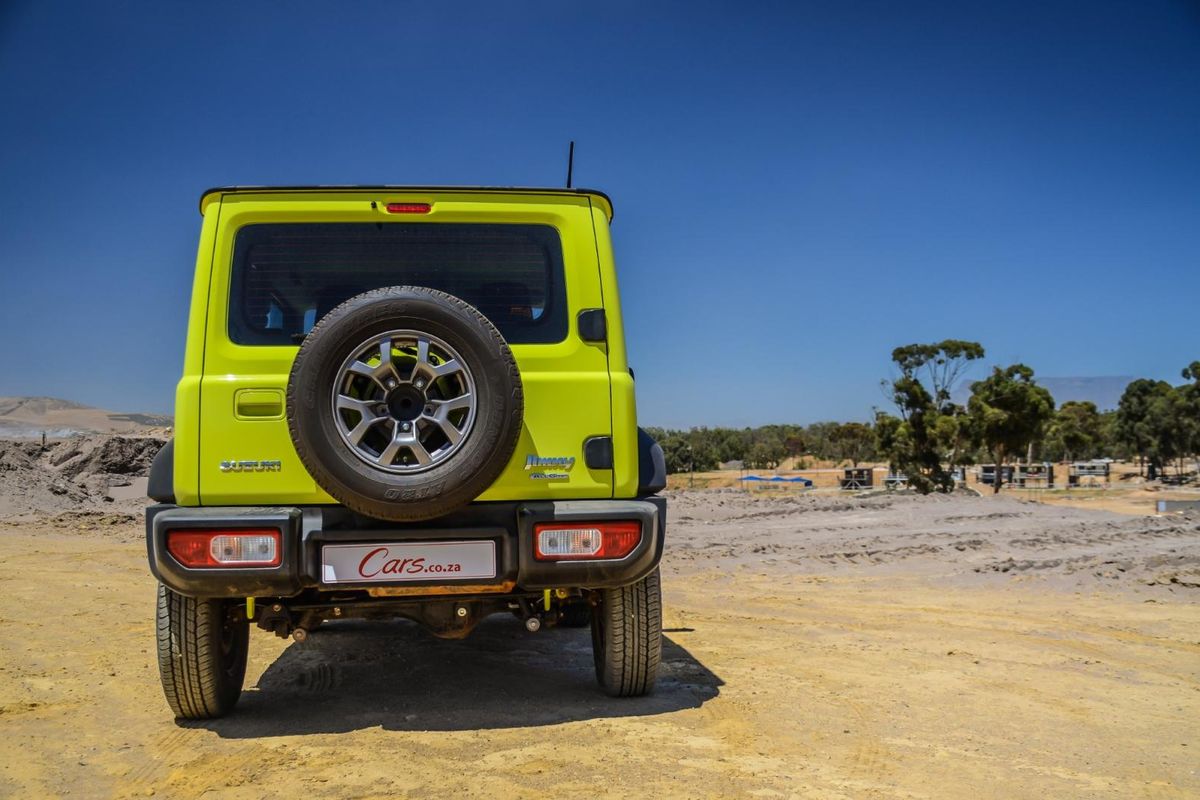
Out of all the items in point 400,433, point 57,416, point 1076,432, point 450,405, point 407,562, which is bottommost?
point 407,562

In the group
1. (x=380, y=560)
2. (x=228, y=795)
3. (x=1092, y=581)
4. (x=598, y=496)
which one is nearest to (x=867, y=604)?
(x=1092, y=581)

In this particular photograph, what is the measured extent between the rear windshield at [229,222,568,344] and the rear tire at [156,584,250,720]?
128 cm

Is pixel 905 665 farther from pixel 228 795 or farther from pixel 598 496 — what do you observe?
pixel 228 795

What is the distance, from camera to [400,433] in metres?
3.52

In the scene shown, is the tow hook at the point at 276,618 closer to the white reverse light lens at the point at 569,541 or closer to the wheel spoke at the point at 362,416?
the wheel spoke at the point at 362,416

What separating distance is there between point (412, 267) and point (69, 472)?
79.7 ft

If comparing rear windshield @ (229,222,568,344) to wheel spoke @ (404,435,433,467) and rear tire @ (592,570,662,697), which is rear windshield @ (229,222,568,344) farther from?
rear tire @ (592,570,662,697)

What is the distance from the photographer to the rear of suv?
350cm

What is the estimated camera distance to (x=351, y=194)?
3.99 m

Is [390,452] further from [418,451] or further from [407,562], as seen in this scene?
[407,562]

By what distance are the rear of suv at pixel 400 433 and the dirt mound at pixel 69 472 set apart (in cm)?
1557

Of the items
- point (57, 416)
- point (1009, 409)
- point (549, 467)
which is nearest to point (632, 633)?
point (549, 467)

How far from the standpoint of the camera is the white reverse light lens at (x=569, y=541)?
3.76 meters

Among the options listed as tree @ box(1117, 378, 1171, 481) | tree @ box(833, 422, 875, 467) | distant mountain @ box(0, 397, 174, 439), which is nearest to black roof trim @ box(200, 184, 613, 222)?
tree @ box(1117, 378, 1171, 481)
